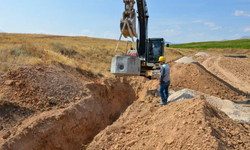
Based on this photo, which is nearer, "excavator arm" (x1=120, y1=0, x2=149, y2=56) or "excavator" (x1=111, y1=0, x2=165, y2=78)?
"excavator arm" (x1=120, y1=0, x2=149, y2=56)

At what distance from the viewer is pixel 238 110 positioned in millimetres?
→ 8102

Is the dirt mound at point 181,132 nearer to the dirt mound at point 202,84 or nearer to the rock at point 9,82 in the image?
the rock at point 9,82

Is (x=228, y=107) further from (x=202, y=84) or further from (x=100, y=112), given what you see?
(x=100, y=112)

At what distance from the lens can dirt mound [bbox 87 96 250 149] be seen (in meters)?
4.60

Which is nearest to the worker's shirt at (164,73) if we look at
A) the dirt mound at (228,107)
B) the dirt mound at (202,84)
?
the dirt mound at (228,107)

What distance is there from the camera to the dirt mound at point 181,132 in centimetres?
460

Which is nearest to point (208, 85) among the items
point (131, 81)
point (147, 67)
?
point (147, 67)

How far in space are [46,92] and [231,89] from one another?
9.48m

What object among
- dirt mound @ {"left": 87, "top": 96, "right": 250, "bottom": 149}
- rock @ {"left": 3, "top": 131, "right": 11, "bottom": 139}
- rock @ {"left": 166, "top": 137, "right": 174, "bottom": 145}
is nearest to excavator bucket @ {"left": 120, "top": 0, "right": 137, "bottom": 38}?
dirt mound @ {"left": 87, "top": 96, "right": 250, "bottom": 149}

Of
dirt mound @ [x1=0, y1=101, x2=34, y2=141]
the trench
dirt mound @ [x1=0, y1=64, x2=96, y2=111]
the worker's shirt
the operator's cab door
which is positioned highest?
the operator's cab door

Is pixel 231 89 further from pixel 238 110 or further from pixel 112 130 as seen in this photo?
pixel 112 130

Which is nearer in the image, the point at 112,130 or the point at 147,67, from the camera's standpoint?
the point at 112,130

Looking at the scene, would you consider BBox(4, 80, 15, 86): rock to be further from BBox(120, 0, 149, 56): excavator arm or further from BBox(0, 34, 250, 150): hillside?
BBox(120, 0, 149, 56): excavator arm

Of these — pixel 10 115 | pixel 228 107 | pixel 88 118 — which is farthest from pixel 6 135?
pixel 228 107
